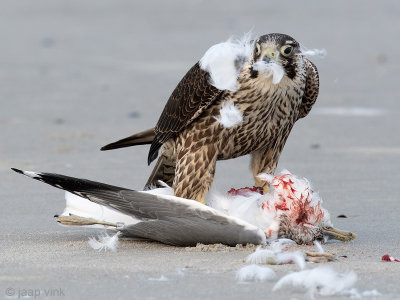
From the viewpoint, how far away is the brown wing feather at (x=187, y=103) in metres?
6.14

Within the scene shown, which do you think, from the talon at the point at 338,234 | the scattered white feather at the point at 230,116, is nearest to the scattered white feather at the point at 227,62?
the scattered white feather at the point at 230,116

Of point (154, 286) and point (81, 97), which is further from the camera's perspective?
point (81, 97)

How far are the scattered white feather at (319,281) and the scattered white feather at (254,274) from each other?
14 centimetres

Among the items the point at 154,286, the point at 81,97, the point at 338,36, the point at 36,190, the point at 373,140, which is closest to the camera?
the point at 154,286

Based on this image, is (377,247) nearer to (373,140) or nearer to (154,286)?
(154,286)

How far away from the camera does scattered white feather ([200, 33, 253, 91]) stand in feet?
19.9

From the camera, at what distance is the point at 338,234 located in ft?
19.2

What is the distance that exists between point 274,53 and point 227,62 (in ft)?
1.27

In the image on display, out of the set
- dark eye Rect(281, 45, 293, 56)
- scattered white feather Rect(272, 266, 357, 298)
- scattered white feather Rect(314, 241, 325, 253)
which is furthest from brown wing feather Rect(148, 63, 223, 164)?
scattered white feather Rect(272, 266, 357, 298)

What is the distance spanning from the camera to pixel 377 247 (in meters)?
5.66

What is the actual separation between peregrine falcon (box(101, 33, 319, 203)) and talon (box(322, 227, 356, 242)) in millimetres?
699

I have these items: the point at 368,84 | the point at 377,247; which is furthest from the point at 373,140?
the point at 377,247

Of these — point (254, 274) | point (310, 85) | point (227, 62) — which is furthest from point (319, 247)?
point (310, 85)

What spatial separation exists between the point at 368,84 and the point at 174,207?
24.2 ft
